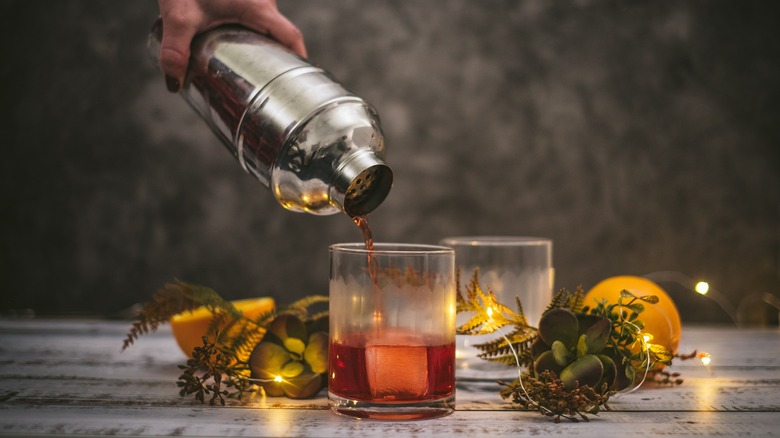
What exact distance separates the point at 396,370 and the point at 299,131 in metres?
0.27

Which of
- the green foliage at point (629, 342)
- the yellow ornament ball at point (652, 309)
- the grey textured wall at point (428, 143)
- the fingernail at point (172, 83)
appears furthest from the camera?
the grey textured wall at point (428, 143)

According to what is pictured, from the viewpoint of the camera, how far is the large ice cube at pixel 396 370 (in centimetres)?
71

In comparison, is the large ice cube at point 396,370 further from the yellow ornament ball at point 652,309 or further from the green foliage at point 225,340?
the yellow ornament ball at point 652,309

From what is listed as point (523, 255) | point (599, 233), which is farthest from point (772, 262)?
point (523, 255)

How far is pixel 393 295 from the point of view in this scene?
28.1 inches

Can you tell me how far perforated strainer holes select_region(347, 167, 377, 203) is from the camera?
32.9 inches

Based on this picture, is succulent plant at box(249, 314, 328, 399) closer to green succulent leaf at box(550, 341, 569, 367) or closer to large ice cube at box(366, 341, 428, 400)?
large ice cube at box(366, 341, 428, 400)

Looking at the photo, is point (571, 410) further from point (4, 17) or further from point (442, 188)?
point (4, 17)

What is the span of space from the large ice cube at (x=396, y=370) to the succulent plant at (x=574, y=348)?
0.12m

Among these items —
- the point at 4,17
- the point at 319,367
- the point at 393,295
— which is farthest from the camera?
the point at 4,17

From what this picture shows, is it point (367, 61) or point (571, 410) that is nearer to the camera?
Answer: point (571, 410)

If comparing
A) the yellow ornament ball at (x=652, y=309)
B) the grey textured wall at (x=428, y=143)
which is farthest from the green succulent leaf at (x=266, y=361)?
the grey textured wall at (x=428, y=143)

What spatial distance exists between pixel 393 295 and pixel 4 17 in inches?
58.0

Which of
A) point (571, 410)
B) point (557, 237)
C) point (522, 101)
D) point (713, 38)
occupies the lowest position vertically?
point (571, 410)
